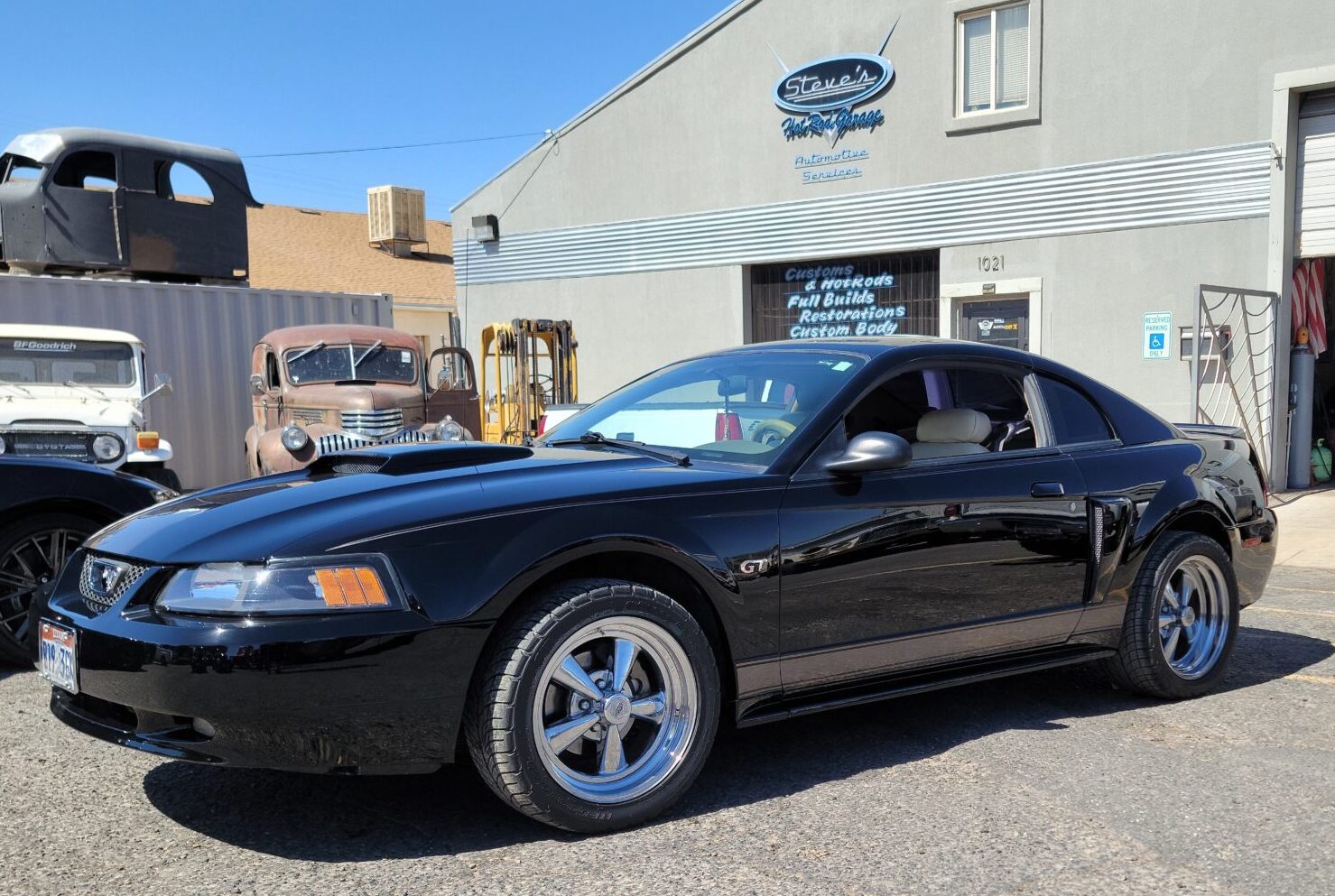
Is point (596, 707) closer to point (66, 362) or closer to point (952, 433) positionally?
point (952, 433)

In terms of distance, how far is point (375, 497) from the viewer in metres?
3.39

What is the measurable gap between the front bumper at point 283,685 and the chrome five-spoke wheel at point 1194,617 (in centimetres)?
315

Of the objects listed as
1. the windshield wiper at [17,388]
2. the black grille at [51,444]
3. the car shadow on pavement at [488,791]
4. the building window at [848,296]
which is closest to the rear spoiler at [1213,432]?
the car shadow on pavement at [488,791]

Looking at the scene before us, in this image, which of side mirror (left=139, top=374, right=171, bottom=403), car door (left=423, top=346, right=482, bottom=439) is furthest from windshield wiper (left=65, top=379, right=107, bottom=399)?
car door (left=423, top=346, right=482, bottom=439)

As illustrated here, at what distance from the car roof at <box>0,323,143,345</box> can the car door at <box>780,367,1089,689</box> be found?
8.06 meters

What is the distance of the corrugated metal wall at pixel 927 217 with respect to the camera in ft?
→ 45.1

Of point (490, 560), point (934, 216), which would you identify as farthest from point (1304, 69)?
point (490, 560)

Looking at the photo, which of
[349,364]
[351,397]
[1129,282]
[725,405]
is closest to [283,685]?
[725,405]

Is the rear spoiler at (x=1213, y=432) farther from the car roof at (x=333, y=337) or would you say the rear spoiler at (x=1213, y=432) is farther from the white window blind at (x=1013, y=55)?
the white window blind at (x=1013, y=55)

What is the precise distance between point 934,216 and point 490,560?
1377 centimetres

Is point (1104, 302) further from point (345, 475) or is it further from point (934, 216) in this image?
point (345, 475)

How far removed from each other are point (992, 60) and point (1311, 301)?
4.96 m

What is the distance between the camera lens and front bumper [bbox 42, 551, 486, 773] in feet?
9.79

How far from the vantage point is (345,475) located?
3801mm
